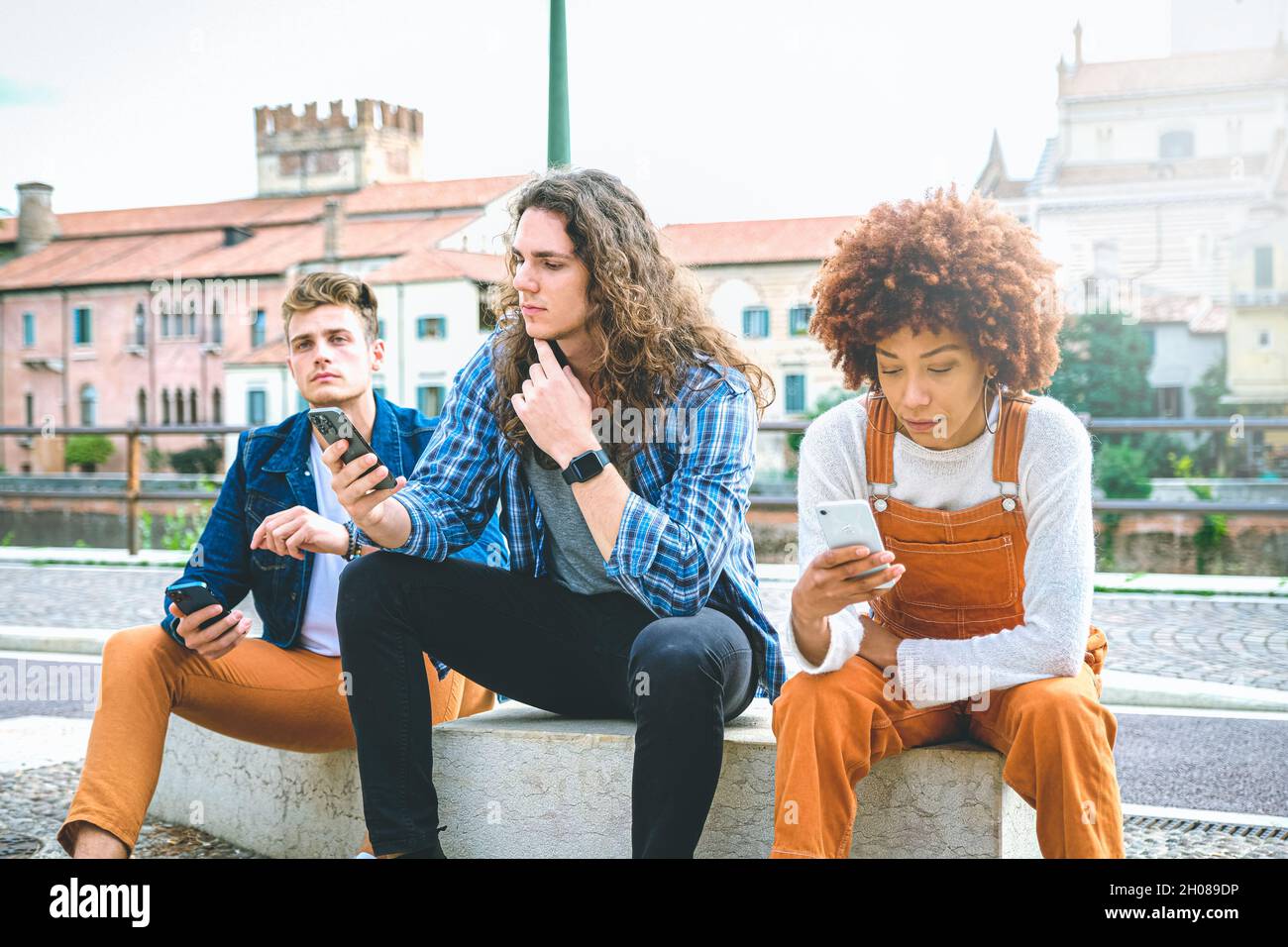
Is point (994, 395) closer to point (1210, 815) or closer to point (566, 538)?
point (566, 538)

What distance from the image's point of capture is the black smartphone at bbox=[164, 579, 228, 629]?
276 centimetres

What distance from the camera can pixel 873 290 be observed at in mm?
2555

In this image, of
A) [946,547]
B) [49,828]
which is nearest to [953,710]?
[946,547]

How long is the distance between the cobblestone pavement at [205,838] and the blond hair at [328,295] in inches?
51.9

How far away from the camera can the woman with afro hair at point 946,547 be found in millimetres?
2199

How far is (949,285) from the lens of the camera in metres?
2.47

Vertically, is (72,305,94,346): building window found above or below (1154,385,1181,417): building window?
above

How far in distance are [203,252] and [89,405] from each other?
9.37m

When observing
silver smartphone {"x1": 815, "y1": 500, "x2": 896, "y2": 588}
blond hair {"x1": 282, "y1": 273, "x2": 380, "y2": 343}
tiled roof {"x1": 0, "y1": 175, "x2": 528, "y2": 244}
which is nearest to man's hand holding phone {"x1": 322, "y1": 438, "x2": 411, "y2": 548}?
blond hair {"x1": 282, "y1": 273, "x2": 380, "y2": 343}

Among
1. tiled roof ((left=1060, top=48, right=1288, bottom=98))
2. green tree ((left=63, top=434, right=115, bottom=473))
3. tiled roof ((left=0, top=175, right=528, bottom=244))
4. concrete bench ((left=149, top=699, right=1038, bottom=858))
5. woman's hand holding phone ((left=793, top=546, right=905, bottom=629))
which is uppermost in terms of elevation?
tiled roof ((left=1060, top=48, right=1288, bottom=98))

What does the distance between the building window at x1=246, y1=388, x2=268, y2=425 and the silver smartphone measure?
54.9 meters

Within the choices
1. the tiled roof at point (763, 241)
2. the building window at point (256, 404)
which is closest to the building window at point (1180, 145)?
the tiled roof at point (763, 241)

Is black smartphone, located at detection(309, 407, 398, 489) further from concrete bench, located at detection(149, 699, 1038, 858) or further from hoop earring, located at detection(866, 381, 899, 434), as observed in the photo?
hoop earring, located at detection(866, 381, 899, 434)
